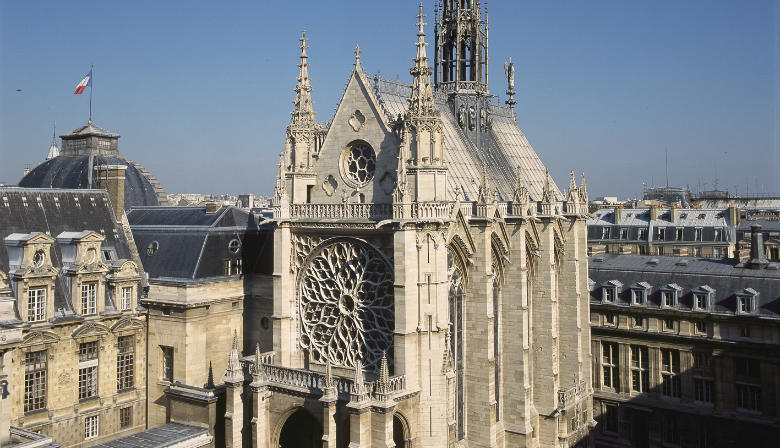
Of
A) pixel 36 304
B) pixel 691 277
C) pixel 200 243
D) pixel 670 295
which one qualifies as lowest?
pixel 670 295

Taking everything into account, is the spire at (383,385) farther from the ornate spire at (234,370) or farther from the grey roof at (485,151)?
the grey roof at (485,151)

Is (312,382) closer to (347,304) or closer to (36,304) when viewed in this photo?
(347,304)

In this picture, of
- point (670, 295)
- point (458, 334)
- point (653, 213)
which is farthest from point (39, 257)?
point (653, 213)

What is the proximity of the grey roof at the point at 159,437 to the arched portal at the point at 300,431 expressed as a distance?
3.75 meters

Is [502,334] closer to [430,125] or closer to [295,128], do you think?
[430,125]

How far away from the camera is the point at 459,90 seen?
43.6m

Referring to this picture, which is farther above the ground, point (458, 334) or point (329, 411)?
point (458, 334)

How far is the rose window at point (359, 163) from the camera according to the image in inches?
1321

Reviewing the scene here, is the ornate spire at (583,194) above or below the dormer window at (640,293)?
above

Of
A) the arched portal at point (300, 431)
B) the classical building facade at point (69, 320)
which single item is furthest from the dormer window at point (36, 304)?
the arched portal at point (300, 431)

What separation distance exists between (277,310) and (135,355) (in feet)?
27.4

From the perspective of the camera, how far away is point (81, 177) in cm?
5019

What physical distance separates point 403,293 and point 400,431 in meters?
6.18

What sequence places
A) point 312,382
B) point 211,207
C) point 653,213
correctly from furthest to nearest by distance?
point 653,213 < point 211,207 < point 312,382
